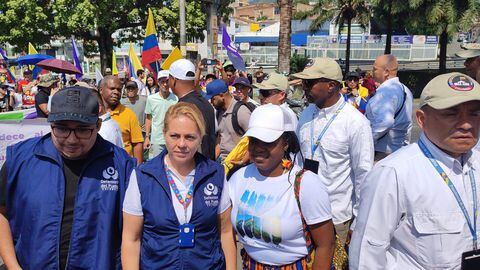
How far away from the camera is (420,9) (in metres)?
22.8

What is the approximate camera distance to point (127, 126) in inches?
196

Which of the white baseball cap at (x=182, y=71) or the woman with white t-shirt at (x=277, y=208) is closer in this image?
the woman with white t-shirt at (x=277, y=208)

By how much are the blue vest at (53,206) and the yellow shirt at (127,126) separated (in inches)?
98.9

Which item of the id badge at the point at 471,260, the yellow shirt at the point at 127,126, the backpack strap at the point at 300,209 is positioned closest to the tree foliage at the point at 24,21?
the yellow shirt at the point at 127,126

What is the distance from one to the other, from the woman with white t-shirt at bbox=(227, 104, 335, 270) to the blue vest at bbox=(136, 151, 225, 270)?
18 cm

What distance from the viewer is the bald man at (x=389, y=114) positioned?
452 centimetres

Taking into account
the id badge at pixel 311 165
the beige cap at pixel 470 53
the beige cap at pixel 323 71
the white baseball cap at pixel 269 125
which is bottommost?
the id badge at pixel 311 165

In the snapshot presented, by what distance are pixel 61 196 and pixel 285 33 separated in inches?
516

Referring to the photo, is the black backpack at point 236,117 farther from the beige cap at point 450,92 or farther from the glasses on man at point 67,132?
the beige cap at point 450,92

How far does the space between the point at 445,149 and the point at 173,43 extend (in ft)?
88.8

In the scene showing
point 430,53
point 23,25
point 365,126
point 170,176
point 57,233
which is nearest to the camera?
point 57,233

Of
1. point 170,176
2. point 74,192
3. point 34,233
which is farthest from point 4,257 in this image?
point 170,176

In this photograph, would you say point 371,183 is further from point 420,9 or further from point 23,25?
point 23,25

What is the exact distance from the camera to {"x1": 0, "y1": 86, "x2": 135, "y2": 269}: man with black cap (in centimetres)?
229
